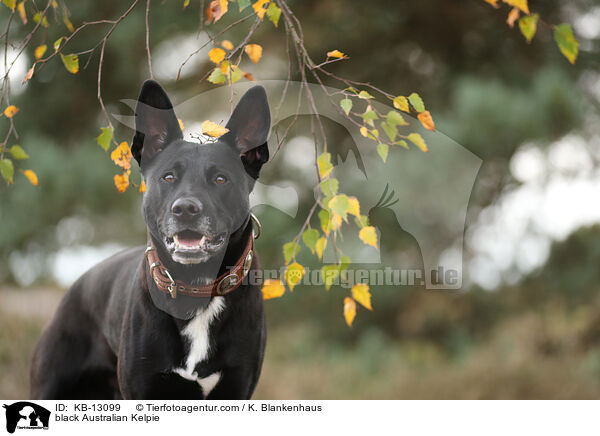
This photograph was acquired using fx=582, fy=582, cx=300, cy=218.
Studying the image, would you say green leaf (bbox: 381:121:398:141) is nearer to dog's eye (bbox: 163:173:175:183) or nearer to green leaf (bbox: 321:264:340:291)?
green leaf (bbox: 321:264:340:291)

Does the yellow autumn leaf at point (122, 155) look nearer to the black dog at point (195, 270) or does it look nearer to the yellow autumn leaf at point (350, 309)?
the black dog at point (195, 270)

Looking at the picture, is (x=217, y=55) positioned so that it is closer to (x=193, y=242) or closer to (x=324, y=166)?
(x=324, y=166)

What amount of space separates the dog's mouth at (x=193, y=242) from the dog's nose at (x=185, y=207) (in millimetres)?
78

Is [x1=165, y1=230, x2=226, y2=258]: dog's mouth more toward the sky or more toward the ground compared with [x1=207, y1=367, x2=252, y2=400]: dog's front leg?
more toward the sky

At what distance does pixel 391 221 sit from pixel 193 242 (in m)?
4.39

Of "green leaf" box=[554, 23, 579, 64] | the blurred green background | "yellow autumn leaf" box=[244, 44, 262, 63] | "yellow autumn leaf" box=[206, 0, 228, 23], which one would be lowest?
the blurred green background

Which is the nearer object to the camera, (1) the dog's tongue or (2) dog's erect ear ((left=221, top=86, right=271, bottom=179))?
(1) the dog's tongue

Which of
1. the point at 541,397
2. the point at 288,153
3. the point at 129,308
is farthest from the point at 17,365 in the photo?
the point at 541,397

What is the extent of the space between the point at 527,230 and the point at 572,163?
34.7 inches

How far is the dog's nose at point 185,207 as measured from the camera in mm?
1991
